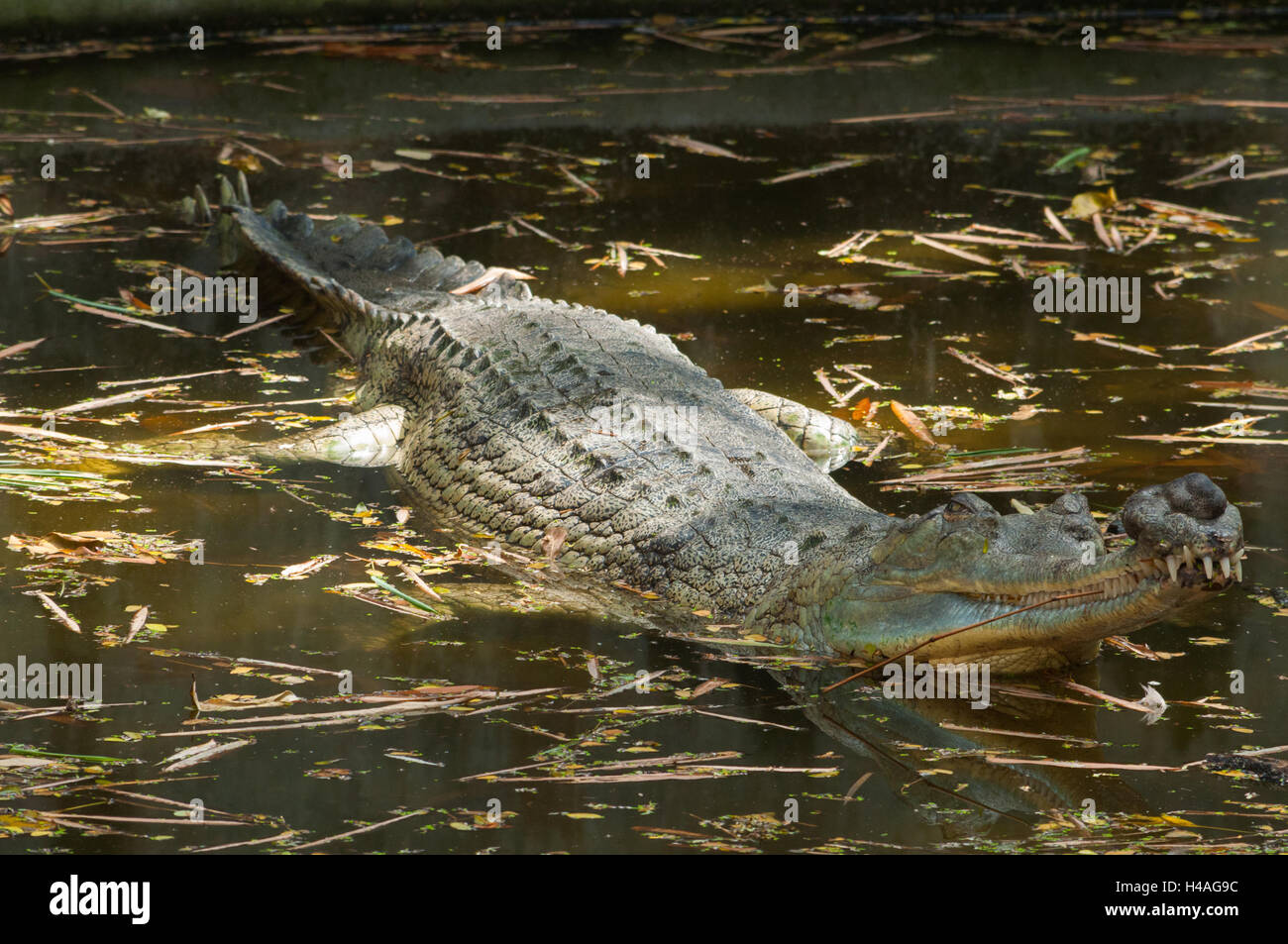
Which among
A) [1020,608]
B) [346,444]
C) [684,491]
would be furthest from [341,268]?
[1020,608]

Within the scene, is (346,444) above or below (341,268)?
below

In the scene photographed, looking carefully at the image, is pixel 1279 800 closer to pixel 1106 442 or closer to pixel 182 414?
pixel 1106 442

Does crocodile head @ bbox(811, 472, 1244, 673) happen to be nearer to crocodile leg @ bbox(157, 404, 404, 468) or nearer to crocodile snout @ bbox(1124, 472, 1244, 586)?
crocodile snout @ bbox(1124, 472, 1244, 586)

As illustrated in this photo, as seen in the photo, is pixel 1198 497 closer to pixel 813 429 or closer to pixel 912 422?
pixel 813 429

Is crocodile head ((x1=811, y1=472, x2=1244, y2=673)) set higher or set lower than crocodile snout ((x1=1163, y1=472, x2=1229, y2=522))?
lower

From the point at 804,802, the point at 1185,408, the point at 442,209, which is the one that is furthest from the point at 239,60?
the point at 804,802

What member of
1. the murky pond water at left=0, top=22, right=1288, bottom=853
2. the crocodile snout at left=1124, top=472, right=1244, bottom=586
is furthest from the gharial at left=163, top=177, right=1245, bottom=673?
the murky pond water at left=0, top=22, right=1288, bottom=853

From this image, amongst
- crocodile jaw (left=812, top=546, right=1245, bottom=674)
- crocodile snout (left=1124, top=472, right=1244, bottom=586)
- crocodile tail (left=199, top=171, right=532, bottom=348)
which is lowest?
crocodile jaw (left=812, top=546, right=1245, bottom=674)
